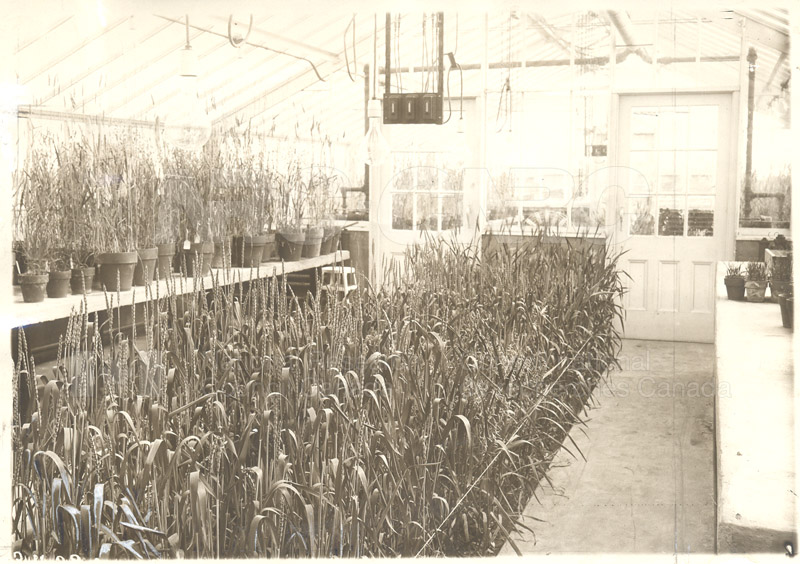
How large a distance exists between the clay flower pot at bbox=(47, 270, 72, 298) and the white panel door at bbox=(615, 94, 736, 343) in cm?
200

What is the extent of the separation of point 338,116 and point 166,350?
3.14ft

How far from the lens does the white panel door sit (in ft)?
9.83

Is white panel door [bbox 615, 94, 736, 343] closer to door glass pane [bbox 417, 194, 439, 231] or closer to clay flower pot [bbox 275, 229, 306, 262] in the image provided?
door glass pane [bbox 417, 194, 439, 231]

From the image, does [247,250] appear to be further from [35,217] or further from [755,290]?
[755,290]

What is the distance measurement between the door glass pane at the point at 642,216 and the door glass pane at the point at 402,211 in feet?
3.42

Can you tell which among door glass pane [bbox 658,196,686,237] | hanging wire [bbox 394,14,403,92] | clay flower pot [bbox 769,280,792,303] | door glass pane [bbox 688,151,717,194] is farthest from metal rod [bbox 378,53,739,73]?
clay flower pot [bbox 769,280,792,303]

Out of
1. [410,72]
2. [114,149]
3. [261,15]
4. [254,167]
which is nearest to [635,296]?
[410,72]

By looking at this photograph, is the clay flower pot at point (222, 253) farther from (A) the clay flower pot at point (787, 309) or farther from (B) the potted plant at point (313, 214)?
(A) the clay flower pot at point (787, 309)

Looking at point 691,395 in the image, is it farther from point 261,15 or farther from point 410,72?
point 261,15

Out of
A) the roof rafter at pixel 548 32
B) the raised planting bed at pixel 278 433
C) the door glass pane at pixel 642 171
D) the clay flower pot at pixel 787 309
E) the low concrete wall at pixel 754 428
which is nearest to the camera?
the low concrete wall at pixel 754 428

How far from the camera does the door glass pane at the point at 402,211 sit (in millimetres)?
3035

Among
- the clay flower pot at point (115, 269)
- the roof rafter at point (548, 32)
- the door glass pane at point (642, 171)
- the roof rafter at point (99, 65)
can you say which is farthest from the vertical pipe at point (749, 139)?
the clay flower pot at point (115, 269)

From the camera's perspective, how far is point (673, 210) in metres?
3.26

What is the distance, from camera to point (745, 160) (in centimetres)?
286
